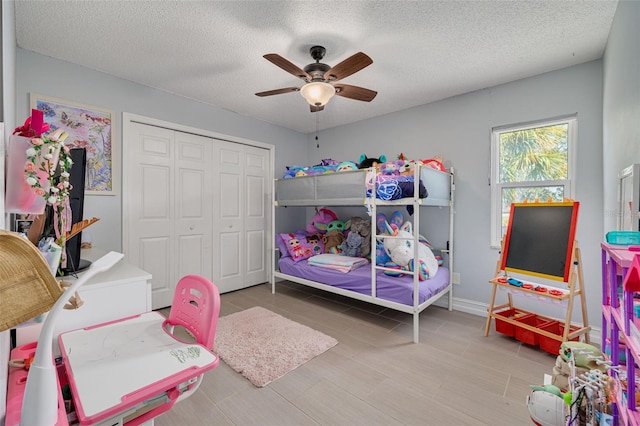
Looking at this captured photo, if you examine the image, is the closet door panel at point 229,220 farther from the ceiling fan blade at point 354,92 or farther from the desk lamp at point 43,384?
the desk lamp at point 43,384

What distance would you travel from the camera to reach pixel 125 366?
2.99 ft

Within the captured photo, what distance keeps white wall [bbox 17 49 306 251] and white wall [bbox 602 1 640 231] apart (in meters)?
3.51

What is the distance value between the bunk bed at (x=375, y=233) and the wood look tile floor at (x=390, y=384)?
0.99ft

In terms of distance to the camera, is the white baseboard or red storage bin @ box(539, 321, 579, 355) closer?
red storage bin @ box(539, 321, 579, 355)

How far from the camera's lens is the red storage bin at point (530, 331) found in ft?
7.38

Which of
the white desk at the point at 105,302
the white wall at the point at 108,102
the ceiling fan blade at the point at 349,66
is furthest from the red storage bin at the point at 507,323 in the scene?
the white wall at the point at 108,102

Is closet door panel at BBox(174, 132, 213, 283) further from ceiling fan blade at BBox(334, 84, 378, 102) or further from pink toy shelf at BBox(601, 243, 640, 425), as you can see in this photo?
pink toy shelf at BBox(601, 243, 640, 425)

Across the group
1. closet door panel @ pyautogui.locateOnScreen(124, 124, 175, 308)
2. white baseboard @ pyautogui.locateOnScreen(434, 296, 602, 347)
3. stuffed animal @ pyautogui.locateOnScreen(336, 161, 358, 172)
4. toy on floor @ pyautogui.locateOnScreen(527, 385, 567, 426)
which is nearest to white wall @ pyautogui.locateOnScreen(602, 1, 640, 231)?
toy on floor @ pyautogui.locateOnScreen(527, 385, 567, 426)

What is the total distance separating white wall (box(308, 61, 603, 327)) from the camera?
7.65 feet

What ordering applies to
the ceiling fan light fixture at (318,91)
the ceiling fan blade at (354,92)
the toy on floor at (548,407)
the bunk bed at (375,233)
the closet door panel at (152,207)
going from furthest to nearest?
the closet door panel at (152,207)
the bunk bed at (375,233)
the ceiling fan blade at (354,92)
the ceiling fan light fixture at (318,91)
the toy on floor at (548,407)

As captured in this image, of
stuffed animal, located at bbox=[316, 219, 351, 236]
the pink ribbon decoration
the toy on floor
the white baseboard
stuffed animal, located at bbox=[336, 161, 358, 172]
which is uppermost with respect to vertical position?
stuffed animal, located at bbox=[336, 161, 358, 172]

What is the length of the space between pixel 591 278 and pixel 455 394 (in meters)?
1.70

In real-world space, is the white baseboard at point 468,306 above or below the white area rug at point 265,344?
above

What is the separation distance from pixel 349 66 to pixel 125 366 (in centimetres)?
201
